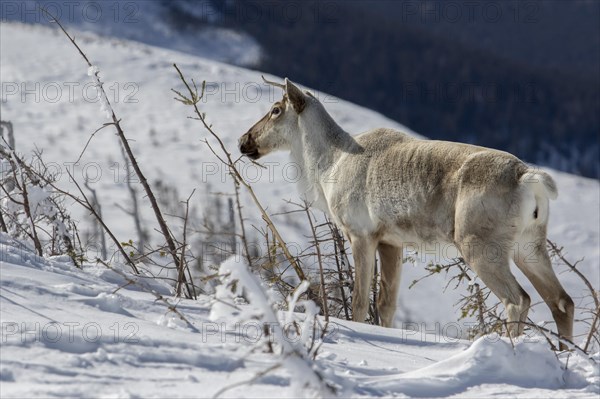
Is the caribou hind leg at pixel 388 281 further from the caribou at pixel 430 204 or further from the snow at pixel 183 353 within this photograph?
the snow at pixel 183 353

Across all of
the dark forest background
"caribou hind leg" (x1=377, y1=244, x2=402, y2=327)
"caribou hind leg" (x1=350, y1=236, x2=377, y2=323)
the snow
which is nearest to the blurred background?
the dark forest background

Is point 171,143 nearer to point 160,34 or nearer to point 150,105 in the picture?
point 150,105

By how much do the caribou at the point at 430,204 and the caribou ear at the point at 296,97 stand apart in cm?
1

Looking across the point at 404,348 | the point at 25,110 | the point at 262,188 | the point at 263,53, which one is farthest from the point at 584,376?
the point at 263,53


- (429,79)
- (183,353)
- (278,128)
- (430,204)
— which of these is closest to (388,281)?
(430,204)

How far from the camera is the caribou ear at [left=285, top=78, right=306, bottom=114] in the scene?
338 inches

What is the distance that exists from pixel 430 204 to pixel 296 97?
210 centimetres

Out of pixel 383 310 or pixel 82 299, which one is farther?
pixel 383 310

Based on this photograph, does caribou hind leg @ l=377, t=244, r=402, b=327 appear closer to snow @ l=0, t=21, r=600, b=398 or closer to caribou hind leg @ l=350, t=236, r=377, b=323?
caribou hind leg @ l=350, t=236, r=377, b=323

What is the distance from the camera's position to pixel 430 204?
23.5 feet

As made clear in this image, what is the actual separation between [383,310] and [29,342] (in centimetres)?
414

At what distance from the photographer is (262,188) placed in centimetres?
5309

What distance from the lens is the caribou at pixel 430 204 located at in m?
6.78

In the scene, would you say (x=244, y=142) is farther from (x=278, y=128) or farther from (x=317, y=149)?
(x=317, y=149)
